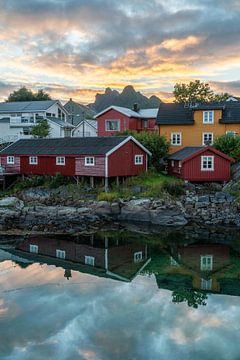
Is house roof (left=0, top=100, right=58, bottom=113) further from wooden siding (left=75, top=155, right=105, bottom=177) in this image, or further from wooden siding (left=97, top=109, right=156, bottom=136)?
wooden siding (left=75, top=155, right=105, bottom=177)

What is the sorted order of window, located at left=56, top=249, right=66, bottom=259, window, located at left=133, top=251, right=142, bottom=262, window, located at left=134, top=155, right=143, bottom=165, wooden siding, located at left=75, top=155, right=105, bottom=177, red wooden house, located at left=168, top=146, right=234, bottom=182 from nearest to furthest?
window, located at left=133, top=251, right=142, bottom=262 < window, located at left=56, top=249, right=66, bottom=259 < wooden siding, located at left=75, top=155, right=105, bottom=177 < red wooden house, located at left=168, top=146, right=234, bottom=182 < window, located at left=134, top=155, right=143, bottom=165

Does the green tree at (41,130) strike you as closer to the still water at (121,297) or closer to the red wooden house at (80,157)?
the red wooden house at (80,157)

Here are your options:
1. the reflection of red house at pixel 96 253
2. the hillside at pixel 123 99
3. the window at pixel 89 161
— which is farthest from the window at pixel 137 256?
the hillside at pixel 123 99

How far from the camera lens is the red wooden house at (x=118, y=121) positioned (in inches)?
1564

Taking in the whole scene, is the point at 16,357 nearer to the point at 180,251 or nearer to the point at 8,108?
the point at 180,251

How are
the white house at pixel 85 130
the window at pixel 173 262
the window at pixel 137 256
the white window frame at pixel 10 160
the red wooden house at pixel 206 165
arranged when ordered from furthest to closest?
1. the white house at pixel 85 130
2. the white window frame at pixel 10 160
3. the red wooden house at pixel 206 165
4. the window at pixel 137 256
5. the window at pixel 173 262

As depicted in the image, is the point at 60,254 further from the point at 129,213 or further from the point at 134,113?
the point at 134,113

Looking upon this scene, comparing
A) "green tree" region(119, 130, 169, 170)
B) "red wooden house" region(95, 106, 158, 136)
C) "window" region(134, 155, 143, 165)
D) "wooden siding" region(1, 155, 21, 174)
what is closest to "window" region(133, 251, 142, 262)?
"window" region(134, 155, 143, 165)

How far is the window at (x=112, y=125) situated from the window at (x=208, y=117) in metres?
8.70

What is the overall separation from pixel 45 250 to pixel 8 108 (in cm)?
3411

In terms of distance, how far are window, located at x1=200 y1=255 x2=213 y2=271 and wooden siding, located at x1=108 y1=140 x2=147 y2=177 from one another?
1036cm

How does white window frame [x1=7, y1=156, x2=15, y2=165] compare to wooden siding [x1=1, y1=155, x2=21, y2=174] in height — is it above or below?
above

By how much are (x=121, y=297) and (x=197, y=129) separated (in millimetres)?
22778

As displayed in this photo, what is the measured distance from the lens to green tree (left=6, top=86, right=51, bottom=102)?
66.6 metres
